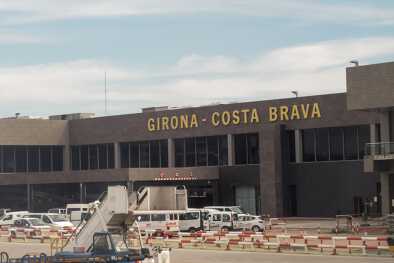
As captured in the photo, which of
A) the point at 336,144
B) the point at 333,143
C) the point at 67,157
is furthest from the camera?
the point at 67,157

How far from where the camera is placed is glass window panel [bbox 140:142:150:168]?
92.3 metres

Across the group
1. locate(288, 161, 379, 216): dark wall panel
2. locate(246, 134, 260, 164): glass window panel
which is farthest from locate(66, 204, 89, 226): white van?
locate(288, 161, 379, 216): dark wall panel

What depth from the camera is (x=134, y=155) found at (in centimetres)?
9350

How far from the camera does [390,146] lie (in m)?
62.4

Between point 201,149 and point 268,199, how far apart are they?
33.4ft

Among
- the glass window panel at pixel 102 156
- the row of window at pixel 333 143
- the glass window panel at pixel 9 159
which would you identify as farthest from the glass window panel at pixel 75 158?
the row of window at pixel 333 143

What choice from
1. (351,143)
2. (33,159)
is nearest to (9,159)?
(33,159)

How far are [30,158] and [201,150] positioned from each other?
64.0 ft

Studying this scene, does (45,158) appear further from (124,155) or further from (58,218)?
(58,218)

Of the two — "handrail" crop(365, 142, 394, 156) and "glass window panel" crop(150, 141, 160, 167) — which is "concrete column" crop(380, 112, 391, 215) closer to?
"handrail" crop(365, 142, 394, 156)

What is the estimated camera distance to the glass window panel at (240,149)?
85312 mm

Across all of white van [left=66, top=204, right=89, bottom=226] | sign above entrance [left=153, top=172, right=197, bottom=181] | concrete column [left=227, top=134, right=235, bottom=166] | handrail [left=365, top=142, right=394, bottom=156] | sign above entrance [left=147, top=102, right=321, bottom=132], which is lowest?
white van [left=66, top=204, right=89, bottom=226]

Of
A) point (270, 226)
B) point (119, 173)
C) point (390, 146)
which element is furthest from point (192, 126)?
point (390, 146)

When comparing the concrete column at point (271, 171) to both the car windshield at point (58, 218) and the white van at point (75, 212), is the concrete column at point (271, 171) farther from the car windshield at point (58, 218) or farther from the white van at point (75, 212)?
the car windshield at point (58, 218)
